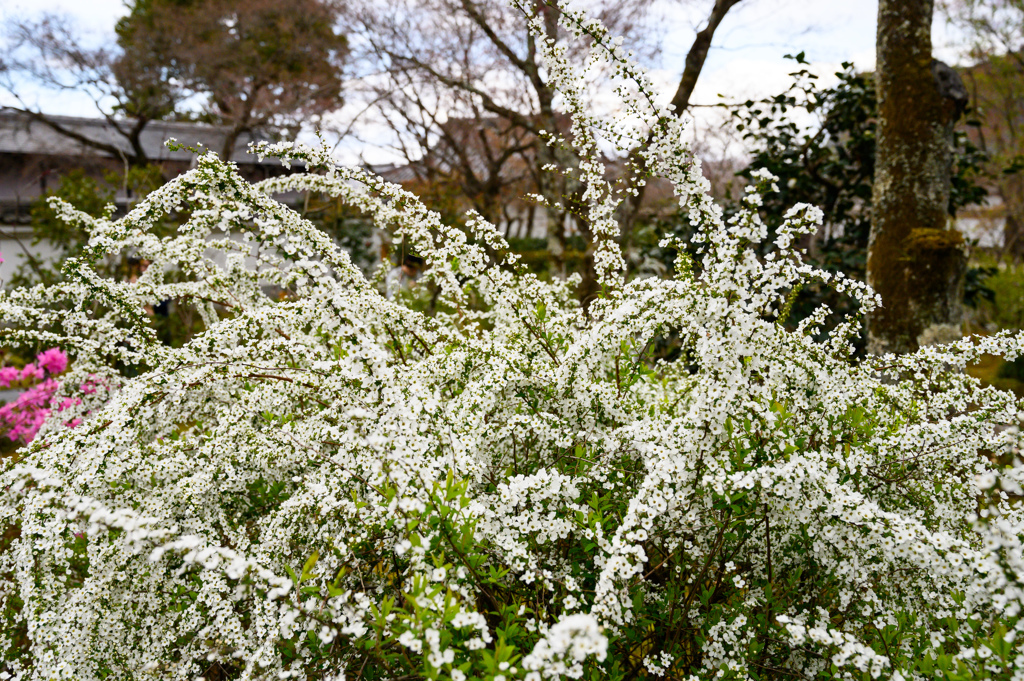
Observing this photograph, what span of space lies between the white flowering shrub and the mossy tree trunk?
71.3 inches

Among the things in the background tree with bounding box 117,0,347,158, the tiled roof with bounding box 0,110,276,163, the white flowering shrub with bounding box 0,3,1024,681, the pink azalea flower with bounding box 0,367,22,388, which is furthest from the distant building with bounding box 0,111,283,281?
the white flowering shrub with bounding box 0,3,1024,681

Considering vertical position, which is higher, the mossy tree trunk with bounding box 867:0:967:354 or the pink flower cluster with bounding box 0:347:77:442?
the mossy tree trunk with bounding box 867:0:967:354

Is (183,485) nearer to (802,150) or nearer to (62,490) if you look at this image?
(62,490)

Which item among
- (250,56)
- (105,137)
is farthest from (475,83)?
(105,137)

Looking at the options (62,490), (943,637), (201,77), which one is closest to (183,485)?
(62,490)

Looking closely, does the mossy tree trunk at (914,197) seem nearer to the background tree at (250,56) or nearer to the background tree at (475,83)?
the background tree at (475,83)

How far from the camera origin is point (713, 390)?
1953mm

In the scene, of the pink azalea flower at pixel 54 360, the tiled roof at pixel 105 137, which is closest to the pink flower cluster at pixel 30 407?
the pink azalea flower at pixel 54 360

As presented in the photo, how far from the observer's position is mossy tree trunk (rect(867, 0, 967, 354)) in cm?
444

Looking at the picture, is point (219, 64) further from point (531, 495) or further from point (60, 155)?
point (531, 495)

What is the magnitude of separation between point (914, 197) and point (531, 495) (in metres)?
4.28

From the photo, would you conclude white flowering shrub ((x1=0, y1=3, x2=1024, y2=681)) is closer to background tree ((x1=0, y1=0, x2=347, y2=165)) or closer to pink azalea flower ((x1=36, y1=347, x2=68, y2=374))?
pink azalea flower ((x1=36, y1=347, x2=68, y2=374))

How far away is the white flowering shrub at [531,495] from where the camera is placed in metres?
1.71

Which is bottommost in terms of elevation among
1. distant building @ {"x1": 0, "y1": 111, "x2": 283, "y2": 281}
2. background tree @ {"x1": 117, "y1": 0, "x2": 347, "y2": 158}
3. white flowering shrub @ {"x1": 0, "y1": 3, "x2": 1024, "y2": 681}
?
white flowering shrub @ {"x1": 0, "y1": 3, "x2": 1024, "y2": 681}
